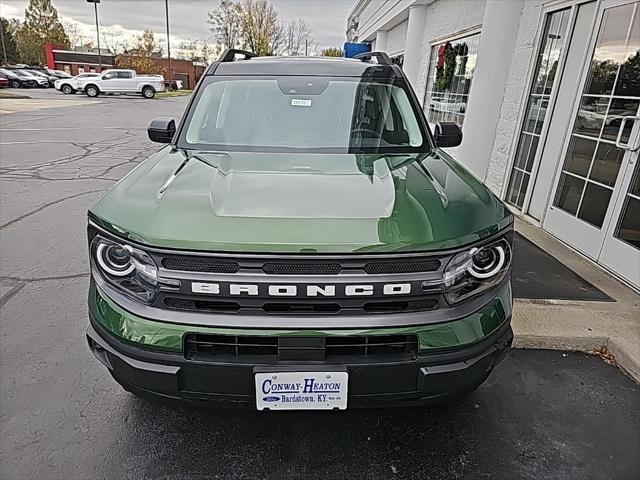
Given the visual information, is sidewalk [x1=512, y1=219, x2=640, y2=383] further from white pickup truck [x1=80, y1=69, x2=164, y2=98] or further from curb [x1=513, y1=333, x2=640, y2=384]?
white pickup truck [x1=80, y1=69, x2=164, y2=98]

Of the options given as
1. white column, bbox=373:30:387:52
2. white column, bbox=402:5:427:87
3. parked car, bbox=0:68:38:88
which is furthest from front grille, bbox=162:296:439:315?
parked car, bbox=0:68:38:88

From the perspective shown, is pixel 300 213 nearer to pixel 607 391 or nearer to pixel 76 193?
pixel 607 391

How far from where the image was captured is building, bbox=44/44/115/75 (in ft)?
168

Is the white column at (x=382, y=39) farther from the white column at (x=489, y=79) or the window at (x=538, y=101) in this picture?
the window at (x=538, y=101)

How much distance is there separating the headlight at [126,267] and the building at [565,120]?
3.78 metres

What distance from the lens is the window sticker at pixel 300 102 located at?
2992mm

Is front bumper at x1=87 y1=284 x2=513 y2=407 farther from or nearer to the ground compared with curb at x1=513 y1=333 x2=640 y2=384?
farther from the ground

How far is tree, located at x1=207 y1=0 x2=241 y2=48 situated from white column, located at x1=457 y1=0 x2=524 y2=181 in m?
44.2

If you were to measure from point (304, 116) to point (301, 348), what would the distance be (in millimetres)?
1761

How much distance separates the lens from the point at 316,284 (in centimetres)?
161

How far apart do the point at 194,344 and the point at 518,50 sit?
5.80 meters

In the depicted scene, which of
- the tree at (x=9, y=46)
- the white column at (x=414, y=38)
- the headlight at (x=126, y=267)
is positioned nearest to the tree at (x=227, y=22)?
the tree at (x=9, y=46)

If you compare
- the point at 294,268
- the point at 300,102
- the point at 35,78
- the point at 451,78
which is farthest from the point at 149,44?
the point at 294,268

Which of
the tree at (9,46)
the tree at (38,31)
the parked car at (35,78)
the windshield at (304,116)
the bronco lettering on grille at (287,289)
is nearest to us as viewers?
the bronco lettering on grille at (287,289)
